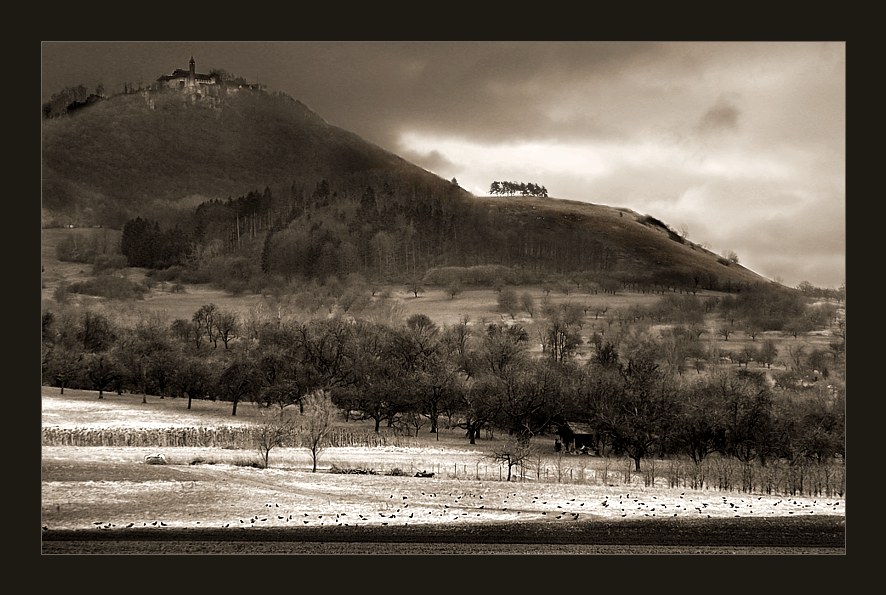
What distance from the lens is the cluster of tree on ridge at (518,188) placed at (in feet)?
60.1

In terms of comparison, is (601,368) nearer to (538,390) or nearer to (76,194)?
(538,390)

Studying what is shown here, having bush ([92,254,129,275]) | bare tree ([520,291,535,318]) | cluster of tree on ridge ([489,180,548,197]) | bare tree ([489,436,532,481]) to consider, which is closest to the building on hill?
bush ([92,254,129,275])

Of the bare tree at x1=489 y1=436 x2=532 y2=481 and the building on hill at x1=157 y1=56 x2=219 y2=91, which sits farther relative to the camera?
the bare tree at x1=489 y1=436 x2=532 y2=481

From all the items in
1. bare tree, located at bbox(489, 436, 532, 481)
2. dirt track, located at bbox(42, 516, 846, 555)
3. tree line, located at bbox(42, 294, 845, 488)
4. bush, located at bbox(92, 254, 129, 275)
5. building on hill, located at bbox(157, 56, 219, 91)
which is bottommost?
dirt track, located at bbox(42, 516, 846, 555)

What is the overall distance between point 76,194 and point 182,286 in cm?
293

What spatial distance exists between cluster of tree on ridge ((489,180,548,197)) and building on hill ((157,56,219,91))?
658cm

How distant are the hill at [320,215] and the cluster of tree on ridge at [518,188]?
151 millimetres

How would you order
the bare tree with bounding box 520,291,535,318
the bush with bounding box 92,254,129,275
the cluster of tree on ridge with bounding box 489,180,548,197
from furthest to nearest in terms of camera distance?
the bare tree with bounding box 520,291,535,318, the cluster of tree on ridge with bounding box 489,180,548,197, the bush with bounding box 92,254,129,275

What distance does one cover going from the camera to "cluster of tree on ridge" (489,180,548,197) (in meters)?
18.3

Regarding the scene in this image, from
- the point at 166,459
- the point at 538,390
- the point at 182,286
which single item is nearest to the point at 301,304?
the point at 182,286

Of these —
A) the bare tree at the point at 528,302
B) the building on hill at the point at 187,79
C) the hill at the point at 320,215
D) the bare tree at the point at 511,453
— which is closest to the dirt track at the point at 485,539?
the bare tree at the point at 511,453

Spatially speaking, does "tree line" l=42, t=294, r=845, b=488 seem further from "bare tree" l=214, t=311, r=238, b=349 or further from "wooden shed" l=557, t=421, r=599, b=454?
"wooden shed" l=557, t=421, r=599, b=454

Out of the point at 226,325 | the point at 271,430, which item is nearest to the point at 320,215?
the point at 226,325

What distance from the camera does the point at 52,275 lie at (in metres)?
17.2
